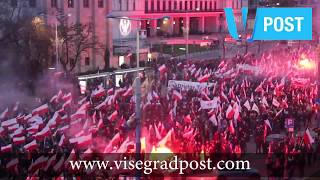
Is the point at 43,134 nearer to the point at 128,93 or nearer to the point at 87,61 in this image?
the point at 128,93

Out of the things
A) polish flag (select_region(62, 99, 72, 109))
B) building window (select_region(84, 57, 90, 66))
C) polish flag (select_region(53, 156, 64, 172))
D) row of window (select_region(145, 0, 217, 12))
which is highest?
row of window (select_region(145, 0, 217, 12))

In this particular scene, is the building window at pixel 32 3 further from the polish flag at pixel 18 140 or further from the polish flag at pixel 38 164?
the polish flag at pixel 38 164

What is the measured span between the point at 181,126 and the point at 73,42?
27307mm

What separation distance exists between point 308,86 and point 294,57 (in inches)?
635

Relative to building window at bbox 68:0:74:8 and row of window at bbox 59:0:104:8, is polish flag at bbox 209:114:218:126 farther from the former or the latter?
building window at bbox 68:0:74:8

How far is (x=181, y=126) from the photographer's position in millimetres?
24688

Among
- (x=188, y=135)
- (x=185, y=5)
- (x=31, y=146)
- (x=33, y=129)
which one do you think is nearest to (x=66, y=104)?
(x=33, y=129)

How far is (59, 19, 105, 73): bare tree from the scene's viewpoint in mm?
48438

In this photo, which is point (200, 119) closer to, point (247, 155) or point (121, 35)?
point (247, 155)

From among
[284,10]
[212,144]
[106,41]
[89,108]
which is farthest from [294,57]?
[212,144]

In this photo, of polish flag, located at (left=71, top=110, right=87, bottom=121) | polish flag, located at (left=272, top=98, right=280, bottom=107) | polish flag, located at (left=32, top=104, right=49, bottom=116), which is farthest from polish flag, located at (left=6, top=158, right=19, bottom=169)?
polish flag, located at (left=272, top=98, right=280, bottom=107)

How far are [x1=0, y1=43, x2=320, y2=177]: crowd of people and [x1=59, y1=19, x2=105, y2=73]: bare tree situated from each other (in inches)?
545

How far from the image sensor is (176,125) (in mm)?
24844

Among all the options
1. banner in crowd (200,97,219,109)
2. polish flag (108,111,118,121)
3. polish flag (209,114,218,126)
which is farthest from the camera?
banner in crowd (200,97,219,109)
